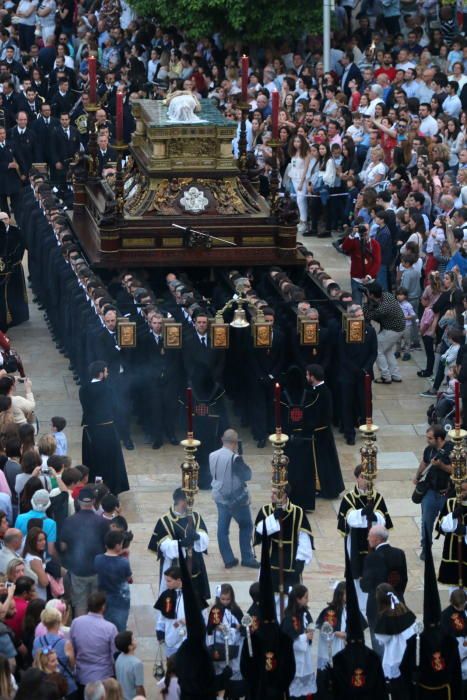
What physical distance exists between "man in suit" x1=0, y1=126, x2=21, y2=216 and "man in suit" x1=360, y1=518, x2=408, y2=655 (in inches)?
571

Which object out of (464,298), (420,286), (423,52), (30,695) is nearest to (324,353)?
(464,298)

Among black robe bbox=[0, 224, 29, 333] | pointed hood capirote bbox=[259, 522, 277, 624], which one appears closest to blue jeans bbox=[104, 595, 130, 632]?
pointed hood capirote bbox=[259, 522, 277, 624]

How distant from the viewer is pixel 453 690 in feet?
52.5

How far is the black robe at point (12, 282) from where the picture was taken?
87.5ft

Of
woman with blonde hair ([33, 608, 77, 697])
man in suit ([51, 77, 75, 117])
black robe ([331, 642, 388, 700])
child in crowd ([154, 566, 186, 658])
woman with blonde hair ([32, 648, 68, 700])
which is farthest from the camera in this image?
man in suit ([51, 77, 75, 117])

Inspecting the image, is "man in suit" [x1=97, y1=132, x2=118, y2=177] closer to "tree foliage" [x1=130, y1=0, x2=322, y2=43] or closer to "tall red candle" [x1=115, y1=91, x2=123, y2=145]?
"tall red candle" [x1=115, y1=91, x2=123, y2=145]

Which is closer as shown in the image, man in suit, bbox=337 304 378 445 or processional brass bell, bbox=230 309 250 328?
processional brass bell, bbox=230 309 250 328

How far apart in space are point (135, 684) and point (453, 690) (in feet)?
7.87

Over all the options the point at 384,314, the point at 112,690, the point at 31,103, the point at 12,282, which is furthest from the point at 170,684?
the point at 31,103

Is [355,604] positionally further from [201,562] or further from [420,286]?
[420,286]

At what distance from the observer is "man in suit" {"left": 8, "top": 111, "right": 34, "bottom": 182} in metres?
32.1

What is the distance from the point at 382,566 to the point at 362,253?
30.3ft

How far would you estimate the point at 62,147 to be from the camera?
108 ft

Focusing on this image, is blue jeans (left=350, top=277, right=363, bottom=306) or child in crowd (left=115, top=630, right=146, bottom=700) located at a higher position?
child in crowd (left=115, top=630, right=146, bottom=700)
